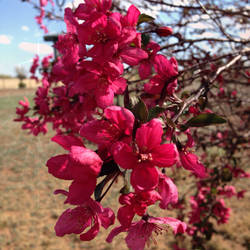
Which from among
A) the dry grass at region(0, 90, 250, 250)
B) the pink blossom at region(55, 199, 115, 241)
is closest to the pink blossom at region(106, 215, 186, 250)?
the pink blossom at region(55, 199, 115, 241)

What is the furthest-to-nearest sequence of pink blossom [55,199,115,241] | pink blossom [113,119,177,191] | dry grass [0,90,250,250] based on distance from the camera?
dry grass [0,90,250,250], pink blossom [55,199,115,241], pink blossom [113,119,177,191]

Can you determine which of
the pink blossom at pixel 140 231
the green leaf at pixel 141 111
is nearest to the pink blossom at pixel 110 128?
the green leaf at pixel 141 111

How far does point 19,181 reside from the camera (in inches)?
229

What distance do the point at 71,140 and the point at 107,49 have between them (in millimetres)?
279

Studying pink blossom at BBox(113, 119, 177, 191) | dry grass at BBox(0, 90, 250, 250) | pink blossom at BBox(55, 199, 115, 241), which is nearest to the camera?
pink blossom at BBox(113, 119, 177, 191)

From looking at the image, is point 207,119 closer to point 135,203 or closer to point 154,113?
point 154,113

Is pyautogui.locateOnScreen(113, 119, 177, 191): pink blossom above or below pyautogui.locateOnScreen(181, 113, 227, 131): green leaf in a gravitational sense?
below

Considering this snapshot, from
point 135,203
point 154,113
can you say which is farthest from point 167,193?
point 154,113

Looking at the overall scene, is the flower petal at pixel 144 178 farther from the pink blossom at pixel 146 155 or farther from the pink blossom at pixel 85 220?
the pink blossom at pixel 85 220

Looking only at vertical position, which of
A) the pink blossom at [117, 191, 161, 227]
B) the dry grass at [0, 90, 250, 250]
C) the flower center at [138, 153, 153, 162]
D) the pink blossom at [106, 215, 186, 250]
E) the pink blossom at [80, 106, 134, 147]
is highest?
the pink blossom at [80, 106, 134, 147]

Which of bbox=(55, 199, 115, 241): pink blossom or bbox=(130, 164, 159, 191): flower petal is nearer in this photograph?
bbox=(130, 164, 159, 191): flower petal

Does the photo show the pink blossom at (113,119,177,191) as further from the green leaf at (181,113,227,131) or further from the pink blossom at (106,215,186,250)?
the pink blossom at (106,215,186,250)

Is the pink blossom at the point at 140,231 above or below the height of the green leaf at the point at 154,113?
below

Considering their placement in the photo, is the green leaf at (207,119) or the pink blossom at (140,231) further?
the pink blossom at (140,231)
